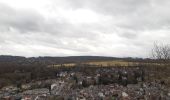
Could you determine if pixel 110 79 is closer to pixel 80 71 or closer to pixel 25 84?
pixel 80 71

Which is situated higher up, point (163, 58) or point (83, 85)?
point (163, 58)

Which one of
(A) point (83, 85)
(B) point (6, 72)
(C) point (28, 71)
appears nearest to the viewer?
(A) point (83, 85)

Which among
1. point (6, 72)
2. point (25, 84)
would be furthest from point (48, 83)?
point (6, 72)

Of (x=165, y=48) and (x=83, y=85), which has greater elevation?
(x=165, y=48)

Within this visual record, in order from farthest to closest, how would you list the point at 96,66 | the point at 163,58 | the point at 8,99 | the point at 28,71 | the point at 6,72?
the point at 96,66, the point at 28,71, the point at 6,72, the point at 8,99, the point at 163,58

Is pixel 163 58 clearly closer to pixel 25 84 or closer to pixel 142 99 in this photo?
pixel 142 99

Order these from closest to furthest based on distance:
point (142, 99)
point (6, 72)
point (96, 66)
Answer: point (142, 99) → point (6, 72) → point (96, 66)

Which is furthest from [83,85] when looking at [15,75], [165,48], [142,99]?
[165,48]

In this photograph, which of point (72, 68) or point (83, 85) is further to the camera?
point (72, 68)

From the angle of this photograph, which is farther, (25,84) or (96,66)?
(96,66)
